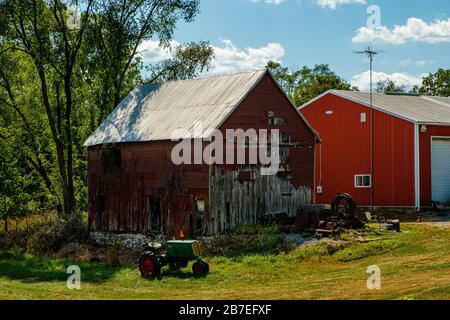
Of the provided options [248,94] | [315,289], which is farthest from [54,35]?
[315,289]

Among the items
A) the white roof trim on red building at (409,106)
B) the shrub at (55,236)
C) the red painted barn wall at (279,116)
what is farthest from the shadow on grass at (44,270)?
the white roof trim on red building at (409,106)

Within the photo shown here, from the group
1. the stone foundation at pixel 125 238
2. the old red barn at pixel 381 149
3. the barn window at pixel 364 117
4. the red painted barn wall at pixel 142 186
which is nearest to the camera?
the red painted barn wall at pixel 142 186

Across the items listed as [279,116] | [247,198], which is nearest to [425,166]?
[279,116]

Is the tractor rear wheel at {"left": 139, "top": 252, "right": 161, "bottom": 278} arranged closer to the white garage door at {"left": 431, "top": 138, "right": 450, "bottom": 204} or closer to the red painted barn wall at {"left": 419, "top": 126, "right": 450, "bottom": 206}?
the red painted barn wall at {"left": 419, "top": 126, "right": 450, "bottom": 206}

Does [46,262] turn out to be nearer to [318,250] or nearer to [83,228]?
[83,228]

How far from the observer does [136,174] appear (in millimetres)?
34375

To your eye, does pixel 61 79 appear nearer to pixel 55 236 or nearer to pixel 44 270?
pixel 55 236

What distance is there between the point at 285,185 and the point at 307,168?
70.1 inches

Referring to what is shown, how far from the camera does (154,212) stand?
34125 mm

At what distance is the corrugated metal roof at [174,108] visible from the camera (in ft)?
106

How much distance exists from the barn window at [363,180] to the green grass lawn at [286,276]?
10.7m

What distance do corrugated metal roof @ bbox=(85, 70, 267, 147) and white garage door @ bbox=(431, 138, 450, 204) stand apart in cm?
1196

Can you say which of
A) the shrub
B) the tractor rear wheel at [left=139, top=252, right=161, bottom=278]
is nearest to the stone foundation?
the shrub

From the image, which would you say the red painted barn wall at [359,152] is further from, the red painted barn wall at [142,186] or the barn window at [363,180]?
the red painted barn wall at [142,186]
